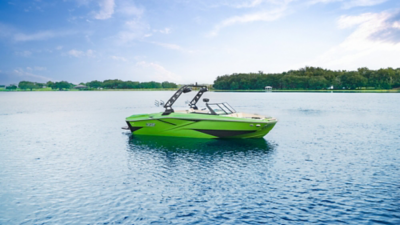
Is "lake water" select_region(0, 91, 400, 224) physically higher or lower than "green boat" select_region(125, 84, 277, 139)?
lower

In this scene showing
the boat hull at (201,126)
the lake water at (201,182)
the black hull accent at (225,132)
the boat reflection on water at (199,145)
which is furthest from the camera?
the black hull accent at (225,132)

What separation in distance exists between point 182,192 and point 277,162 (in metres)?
7.52

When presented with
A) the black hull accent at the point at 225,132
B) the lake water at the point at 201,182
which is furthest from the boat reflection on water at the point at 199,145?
the black hull accent at the point at 225,132

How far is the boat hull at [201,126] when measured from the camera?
2363cm

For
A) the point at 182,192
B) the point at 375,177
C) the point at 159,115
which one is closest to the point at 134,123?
the point at 159,115

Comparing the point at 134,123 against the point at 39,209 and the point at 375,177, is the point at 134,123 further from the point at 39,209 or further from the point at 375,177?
the point at 375,177

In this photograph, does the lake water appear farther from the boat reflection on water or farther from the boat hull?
the boat hull

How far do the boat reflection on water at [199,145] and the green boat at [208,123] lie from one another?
54 centimetres

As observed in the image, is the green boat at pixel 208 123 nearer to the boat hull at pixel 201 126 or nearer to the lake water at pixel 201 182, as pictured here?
the boat hull at pixel 201 126

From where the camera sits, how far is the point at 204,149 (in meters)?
21.9

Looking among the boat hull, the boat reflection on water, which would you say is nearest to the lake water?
the boat reflection on water

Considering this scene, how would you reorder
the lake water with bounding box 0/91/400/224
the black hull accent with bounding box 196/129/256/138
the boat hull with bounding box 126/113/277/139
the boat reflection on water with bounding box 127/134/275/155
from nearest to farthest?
the lake water with bounding box 0/91/400/224 → the boat reflection on water with bounding box 127/134/275/155 → the boat hull with bounding box 126/113/277/139 → the black hull accent with bounding box 196/129/256/138

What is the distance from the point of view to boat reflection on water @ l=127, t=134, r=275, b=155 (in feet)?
71.1

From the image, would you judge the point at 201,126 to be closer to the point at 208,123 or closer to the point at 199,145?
the point at 208,123
